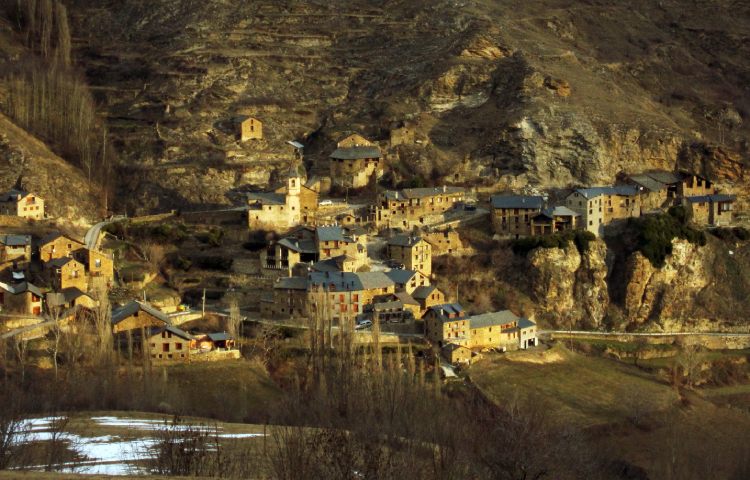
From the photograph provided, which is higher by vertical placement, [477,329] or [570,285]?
[570,285]

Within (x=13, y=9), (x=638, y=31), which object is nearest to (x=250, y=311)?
(x=13, y=9)

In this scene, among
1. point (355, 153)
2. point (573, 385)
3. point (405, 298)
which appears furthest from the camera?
point (355, 153)

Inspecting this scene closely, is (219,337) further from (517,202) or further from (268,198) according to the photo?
(517,202)

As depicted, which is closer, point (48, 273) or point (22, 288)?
point (22, 288)

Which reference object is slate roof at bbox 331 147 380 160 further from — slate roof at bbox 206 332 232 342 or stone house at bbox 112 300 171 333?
slate roof at bbox 206 332 232 342

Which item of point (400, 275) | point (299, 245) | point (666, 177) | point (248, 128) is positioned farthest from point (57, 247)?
point (666, 177)

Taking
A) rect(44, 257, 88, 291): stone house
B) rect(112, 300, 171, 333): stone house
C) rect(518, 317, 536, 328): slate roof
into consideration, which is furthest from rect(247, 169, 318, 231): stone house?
rect(518, 317, 536, 328): slate roof

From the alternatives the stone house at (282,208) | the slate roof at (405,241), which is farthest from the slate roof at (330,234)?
the stone house at (282,208)

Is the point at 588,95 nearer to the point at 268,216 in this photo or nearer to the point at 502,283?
the point at 502,283
